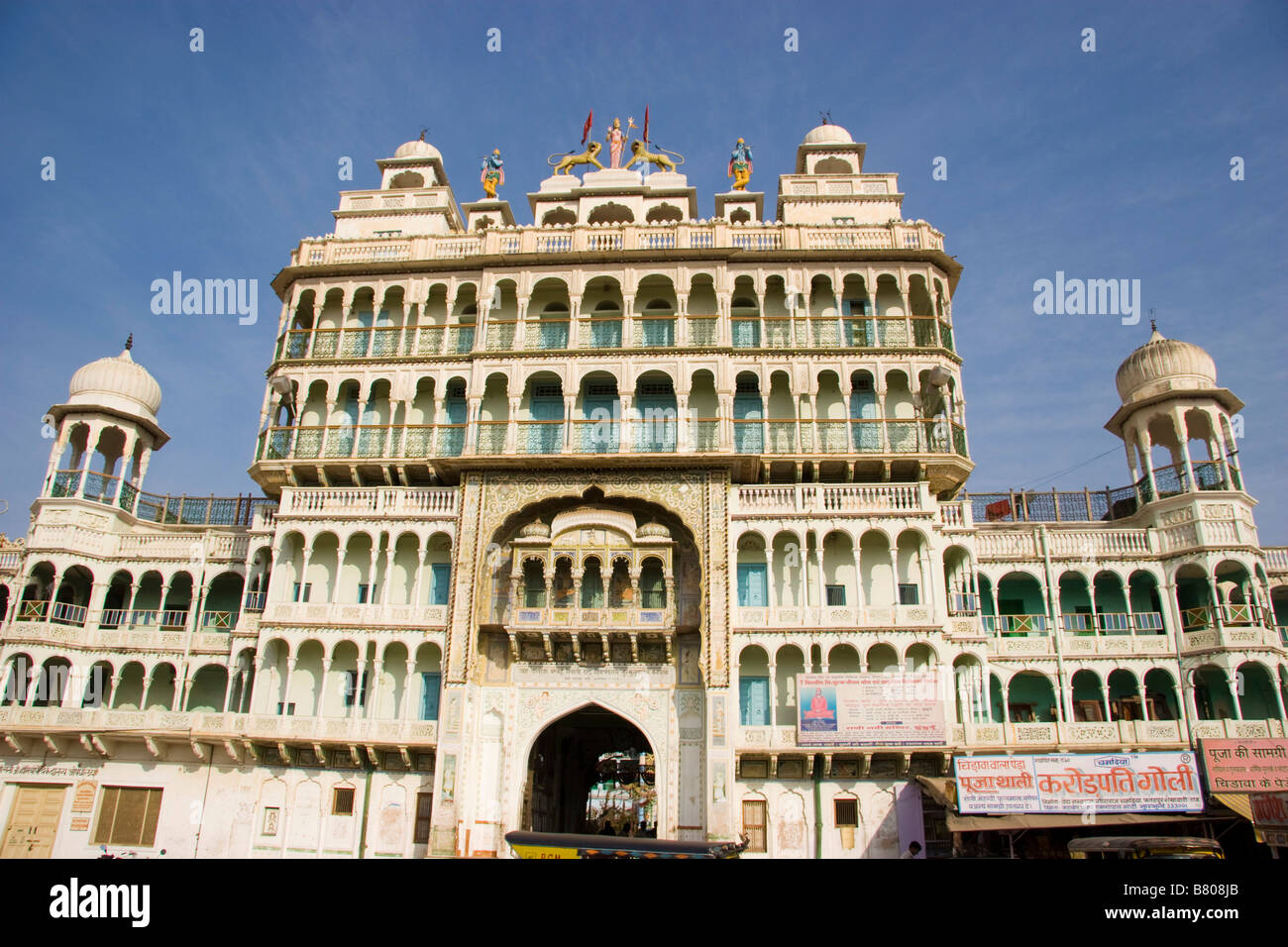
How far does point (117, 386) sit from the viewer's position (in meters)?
34.8

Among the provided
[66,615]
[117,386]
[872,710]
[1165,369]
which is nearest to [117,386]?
[117,386]

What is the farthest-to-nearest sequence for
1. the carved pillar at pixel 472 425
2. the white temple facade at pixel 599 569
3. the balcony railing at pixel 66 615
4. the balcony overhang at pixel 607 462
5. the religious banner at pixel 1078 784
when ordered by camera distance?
the balcony railing at pixel 66 615
the carved pillar at pixel 472 425
the balcony overhang at pixel 607 462
the white temple facade at pixel 599 569
the religious banner at pixel 1078 784

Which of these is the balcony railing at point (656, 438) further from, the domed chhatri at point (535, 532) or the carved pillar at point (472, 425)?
the domed chhatri at point (535, 532)

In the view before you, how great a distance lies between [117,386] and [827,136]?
31.6m

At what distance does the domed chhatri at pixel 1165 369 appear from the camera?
31.4 metres

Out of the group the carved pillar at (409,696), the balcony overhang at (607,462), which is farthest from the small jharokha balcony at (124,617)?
the balcony overhang at (607,462)

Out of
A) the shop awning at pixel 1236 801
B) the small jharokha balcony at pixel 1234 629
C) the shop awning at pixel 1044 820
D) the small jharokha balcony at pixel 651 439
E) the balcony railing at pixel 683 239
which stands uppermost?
the balcony railing at pixel 683 239

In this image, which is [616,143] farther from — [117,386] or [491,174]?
[117,386]

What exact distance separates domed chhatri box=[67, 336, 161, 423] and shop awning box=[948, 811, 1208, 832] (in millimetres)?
33614

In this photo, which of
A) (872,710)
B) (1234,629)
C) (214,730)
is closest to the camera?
(872,710)

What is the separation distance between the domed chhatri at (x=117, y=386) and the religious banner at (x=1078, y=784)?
33.5 metres
